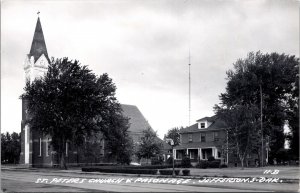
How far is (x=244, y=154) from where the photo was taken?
38750 millimetres

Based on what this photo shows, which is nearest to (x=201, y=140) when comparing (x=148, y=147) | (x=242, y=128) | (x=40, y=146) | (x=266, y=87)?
(x=148, y=147)

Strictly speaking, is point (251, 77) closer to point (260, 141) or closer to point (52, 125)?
→ point (260, 141)

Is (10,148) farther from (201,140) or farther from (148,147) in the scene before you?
(201,140)

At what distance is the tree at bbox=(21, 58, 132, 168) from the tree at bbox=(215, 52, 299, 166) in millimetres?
14436

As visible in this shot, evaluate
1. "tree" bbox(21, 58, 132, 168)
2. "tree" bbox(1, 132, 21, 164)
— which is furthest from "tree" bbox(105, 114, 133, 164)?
"tree" bbox(1, 132, 21, 164)

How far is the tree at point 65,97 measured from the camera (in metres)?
44.1

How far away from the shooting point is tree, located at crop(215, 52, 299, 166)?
45.8m

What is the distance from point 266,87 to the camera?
161 feet

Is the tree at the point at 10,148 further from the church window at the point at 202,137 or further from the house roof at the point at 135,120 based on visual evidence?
the church window at the point at 202,137

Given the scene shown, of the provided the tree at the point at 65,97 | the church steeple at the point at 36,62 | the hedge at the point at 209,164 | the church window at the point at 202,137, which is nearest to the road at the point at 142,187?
the tree at the point at 65,97

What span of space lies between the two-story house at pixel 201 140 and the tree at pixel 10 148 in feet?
113

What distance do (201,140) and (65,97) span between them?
75.1ft

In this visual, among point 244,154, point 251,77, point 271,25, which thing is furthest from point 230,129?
point 271,25

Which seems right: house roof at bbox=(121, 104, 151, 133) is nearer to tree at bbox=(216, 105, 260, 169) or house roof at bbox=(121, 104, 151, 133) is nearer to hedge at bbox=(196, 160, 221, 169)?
hedge at bbox=(196, 160, 221, 169)
